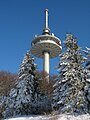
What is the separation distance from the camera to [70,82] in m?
30.9

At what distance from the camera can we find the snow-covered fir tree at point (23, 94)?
35094 millimetres

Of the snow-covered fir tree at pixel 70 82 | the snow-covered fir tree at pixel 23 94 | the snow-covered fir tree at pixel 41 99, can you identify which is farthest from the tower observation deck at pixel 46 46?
the snow-covered fir tree at pixel 70 82

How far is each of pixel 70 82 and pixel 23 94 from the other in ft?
24.7

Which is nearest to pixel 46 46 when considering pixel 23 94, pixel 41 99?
pixel 41 99

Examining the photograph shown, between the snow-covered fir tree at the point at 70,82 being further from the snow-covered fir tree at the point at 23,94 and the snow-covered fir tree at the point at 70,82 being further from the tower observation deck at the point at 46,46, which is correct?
the tower observation deck at the point at 46,46

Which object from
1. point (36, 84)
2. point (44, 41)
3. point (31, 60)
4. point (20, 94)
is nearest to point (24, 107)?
point (20, 94)

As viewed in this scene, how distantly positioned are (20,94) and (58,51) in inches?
1287

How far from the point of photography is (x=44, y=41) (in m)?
64.2

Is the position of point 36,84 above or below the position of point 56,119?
above

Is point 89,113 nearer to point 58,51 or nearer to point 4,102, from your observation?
point 4,102

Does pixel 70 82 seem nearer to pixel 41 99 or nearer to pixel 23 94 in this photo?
pixel 23 94

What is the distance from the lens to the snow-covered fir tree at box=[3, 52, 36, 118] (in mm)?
35094

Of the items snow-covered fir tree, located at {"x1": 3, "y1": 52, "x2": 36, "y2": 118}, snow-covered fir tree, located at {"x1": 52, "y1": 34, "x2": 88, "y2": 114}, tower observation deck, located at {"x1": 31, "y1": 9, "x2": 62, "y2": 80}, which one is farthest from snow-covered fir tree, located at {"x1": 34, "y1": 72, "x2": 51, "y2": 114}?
tower observation deck, located at {"x1": 31, "y1": 9, "x2": 62, "y2": 80}

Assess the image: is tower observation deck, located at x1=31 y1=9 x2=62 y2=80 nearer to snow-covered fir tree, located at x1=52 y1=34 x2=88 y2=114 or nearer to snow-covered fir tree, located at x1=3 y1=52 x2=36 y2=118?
snow-covered fir tree, located at x1=3 y1=52 x2=36 y2=118
